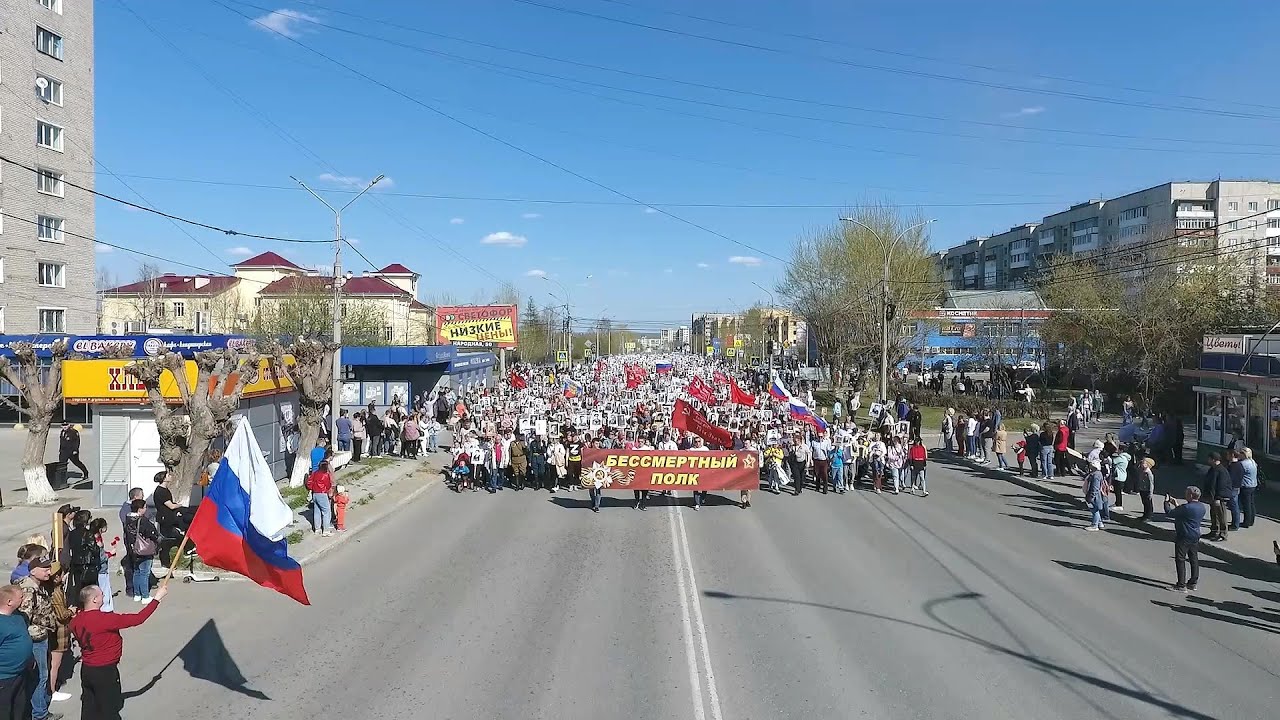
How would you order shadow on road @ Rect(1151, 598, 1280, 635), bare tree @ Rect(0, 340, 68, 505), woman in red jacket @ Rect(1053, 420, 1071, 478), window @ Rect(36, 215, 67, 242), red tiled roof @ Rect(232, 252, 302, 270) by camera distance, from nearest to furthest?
shadow on road @ Rect(1151, 598, 1280, 635), bare tree @ Rect(0, 340, 68, 505), woman in red jacket @ Rect(1053, 420, 1071, 478), window @ Rect(36, 215, 67, 242), red tiled roof @ Rect(232, 252, 302, 270)

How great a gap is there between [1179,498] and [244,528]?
19.4 meters

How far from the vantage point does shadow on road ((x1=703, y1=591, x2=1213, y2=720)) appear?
785 centimetres

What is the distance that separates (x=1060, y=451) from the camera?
22.8 m

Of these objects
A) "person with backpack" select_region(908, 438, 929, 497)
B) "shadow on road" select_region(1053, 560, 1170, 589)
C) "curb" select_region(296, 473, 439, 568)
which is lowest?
"curb" select_region(296, 473, 439, 568)

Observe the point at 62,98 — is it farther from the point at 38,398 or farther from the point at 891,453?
the point at 891,453

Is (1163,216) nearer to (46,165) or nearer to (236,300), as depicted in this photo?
(236,300)

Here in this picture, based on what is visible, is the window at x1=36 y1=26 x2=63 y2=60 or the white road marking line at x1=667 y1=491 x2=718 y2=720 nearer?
the white road marking line at x1=667 y1=491 x2=718 y2=720

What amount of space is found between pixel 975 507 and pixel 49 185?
4218 cm

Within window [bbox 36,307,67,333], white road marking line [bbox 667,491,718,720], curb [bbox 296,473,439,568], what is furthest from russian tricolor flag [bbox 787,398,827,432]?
window [bbox 36,307,67,333]

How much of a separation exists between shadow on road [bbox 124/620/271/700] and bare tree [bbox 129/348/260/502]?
5.89m

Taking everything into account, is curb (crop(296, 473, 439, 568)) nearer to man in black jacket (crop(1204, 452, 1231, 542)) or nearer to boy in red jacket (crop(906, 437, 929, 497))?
boy in red jacket (crop(906, 437, 929, 497))

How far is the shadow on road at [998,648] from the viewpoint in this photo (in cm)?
785

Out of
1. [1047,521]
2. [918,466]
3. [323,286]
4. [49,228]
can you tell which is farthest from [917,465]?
[323,286]

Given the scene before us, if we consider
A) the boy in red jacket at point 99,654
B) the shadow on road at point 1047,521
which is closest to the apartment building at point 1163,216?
the shadow on road at point 1047,521
